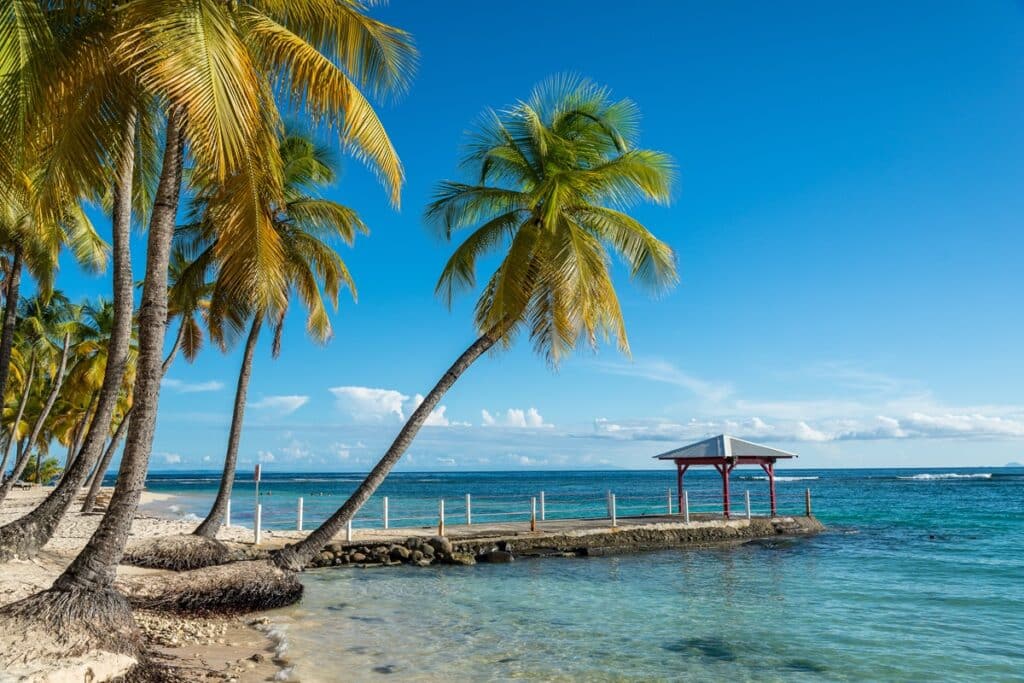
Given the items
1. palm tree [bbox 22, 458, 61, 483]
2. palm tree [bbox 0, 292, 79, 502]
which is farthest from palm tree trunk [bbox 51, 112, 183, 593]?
palm tree [bbox 22, 458, 61, 483]

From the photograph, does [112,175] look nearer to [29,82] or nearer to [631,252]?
[29,82]

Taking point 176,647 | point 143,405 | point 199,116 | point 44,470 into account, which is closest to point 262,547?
point 176,647

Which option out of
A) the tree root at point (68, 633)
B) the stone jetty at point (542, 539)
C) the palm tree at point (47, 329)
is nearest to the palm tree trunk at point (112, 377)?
the tree root at point (68, 633)

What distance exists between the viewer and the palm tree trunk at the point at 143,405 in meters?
7.39

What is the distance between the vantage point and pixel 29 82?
736 cm

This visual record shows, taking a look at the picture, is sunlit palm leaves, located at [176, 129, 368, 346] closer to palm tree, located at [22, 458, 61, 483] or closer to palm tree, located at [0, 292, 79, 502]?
palm tree, located at [0, 292, 79, 502]

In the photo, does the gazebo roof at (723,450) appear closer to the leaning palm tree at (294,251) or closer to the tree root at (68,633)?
the leaning palm tree at (294,251)

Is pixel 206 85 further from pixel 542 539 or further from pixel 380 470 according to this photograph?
pixel 542 539

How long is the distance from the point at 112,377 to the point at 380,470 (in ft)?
15.3

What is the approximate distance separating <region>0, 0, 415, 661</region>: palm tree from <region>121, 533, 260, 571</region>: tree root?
22.1 ft

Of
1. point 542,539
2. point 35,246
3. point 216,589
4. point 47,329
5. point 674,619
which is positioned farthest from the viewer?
point 47,329

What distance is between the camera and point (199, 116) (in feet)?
21.6

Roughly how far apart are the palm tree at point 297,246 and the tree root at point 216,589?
449 centimetres

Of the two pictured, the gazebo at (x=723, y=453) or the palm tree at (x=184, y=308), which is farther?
the gazebo at (x=723, y=453)
